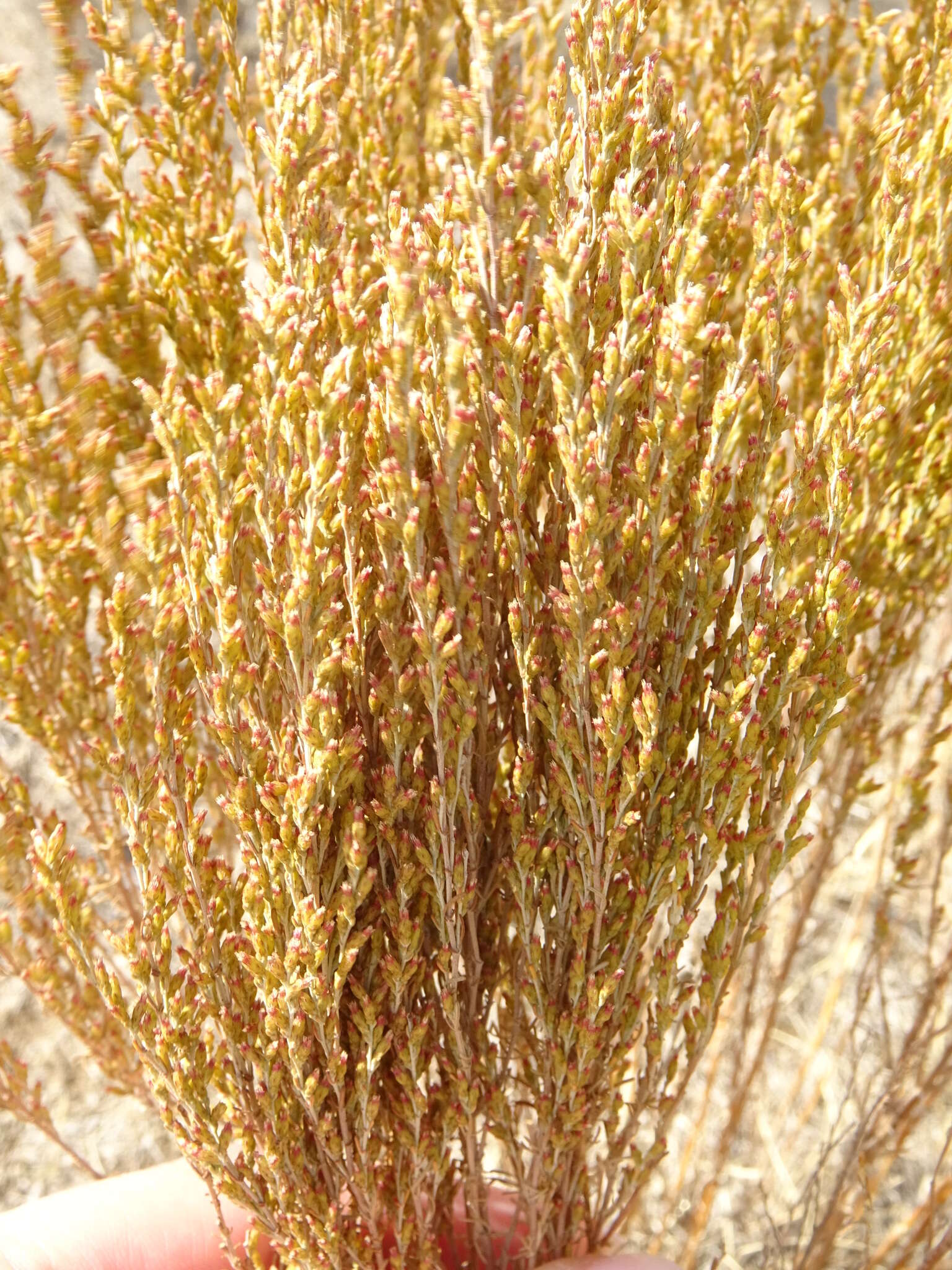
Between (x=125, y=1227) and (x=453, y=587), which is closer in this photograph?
(x=453, y=587)

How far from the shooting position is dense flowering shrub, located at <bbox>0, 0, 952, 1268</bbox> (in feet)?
4.08

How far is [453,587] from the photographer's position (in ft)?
4.14

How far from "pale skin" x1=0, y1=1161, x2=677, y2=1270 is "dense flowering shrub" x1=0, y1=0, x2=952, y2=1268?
0.46 metres

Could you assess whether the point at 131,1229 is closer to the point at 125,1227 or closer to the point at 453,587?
the point at 125,1227

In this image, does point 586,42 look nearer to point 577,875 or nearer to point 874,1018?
point 577,875

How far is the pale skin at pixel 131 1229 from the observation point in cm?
181

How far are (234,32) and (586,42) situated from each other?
2.34ft

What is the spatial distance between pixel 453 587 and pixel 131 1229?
5.04 ft

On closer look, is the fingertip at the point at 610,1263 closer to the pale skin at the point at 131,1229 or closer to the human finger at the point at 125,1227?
the pale skin at the point at 131,1229

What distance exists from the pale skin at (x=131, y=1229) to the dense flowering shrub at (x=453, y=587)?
465 millimetres

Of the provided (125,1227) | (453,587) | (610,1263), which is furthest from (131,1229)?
→ (453,587)

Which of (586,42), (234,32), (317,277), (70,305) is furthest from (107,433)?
(586,42)

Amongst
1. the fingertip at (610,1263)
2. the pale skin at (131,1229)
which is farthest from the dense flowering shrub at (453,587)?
the pale skin at (131,1229)

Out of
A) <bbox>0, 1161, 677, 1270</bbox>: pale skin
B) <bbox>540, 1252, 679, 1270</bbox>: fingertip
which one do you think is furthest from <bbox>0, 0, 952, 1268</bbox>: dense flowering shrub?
<bbox>0, 1161, 677, 1270</bbox>: pale skin
